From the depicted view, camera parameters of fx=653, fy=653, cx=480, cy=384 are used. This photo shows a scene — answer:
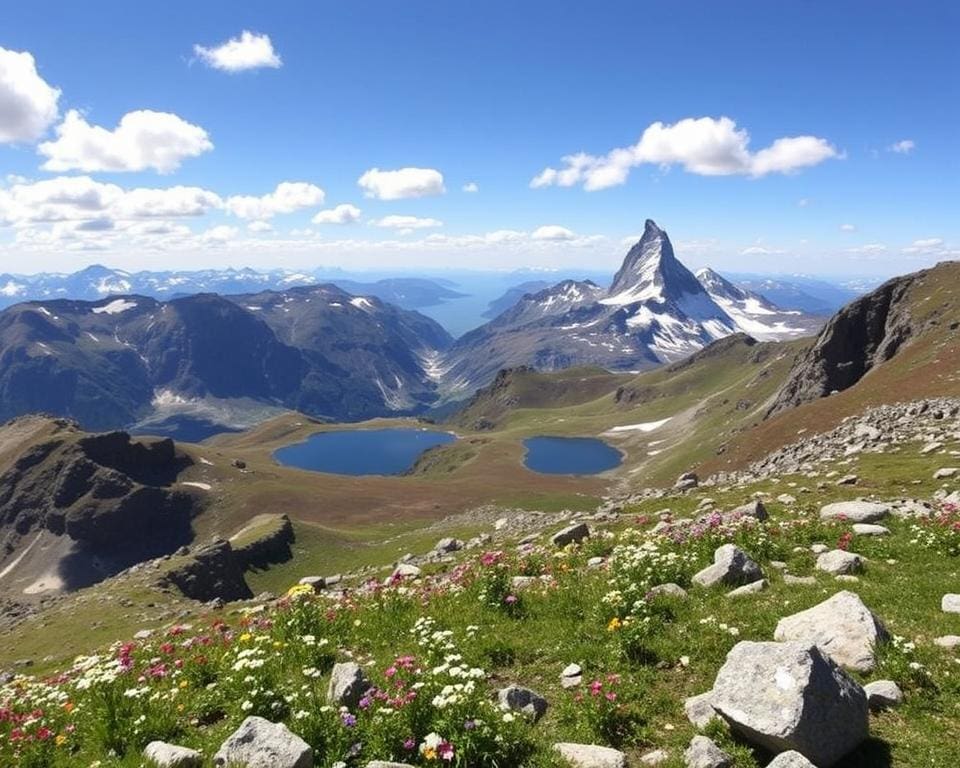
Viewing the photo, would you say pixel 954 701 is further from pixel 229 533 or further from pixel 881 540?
pixel 229 533

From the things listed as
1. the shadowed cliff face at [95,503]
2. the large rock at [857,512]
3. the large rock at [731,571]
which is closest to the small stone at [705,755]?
the large rock at [731,571]

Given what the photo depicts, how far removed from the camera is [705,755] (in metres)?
9.41

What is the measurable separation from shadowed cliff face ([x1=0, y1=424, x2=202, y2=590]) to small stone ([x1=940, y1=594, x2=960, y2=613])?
502 feet

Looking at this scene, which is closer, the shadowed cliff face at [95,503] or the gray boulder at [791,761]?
the gray boulder at [791,761]

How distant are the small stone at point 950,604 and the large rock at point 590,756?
27.4 feet

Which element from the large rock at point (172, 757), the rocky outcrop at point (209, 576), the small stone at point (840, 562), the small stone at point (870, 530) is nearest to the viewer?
the large rock at point (172, 757)

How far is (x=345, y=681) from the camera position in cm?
1179

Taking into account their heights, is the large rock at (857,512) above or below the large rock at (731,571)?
below

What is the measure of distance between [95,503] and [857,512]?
166132 millimetres

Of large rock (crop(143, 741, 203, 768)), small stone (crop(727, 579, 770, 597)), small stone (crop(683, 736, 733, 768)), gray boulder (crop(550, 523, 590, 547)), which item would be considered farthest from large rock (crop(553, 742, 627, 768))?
gray boulder (crop(550, 523, 590, 547))

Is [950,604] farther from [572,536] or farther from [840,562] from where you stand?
[572,536]

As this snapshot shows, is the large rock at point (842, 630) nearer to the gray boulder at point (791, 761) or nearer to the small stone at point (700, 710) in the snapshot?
the small stone at point (700, 710)

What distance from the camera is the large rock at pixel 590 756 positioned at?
32.0ft

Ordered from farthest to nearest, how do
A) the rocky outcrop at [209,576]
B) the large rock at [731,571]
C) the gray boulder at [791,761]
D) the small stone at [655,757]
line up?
the rocky outcrop at [209,576] < the large rock at [731,571] < the small stone at [655,757] < the gray boulder at [791,761]
